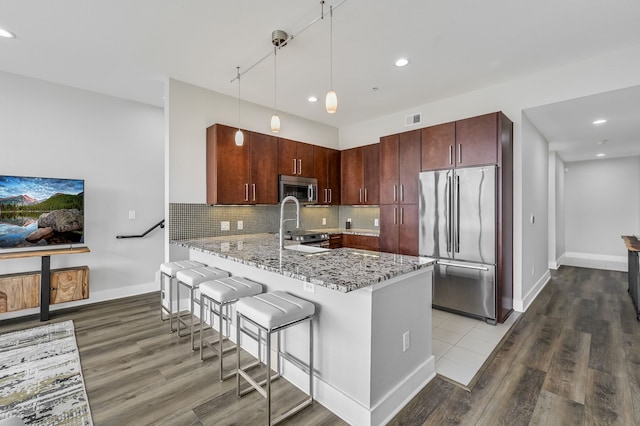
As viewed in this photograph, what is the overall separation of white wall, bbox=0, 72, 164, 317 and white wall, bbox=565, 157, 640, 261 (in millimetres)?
9563

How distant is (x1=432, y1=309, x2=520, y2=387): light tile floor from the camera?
243cm

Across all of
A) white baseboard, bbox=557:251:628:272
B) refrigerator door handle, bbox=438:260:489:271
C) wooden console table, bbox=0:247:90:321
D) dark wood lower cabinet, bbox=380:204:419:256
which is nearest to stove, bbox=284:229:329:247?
dark wood lower cabinet, bbox=380:204:419:256

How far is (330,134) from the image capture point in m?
5.89

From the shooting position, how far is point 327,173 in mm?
5371

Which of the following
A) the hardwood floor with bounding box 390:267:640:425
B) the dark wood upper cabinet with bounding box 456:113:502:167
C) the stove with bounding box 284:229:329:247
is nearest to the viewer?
the hardwood floor with bounding box 390:267:640:425

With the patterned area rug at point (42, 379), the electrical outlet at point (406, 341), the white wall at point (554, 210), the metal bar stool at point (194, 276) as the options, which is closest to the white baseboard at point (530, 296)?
the white wall at point (554, 210)

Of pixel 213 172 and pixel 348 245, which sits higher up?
pixel 213 172

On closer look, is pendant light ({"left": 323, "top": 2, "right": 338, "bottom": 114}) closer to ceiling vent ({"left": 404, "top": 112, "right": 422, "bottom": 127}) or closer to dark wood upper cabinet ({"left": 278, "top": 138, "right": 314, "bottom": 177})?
dark wood upper cabinet ({"left": 278, "top": 138, "right": 314, "bottom": 177})

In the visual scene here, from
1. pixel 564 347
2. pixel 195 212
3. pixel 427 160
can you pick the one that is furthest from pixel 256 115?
pixel 564 347

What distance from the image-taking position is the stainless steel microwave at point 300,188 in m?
4.57

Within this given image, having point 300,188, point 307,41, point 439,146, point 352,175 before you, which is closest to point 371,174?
point 352,175

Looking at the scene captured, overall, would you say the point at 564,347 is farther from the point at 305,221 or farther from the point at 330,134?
the point at 330,134

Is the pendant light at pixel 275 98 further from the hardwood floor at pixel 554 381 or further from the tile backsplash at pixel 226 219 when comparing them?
the hardwood floor at pixel 554 381

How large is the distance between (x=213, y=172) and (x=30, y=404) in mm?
2676
